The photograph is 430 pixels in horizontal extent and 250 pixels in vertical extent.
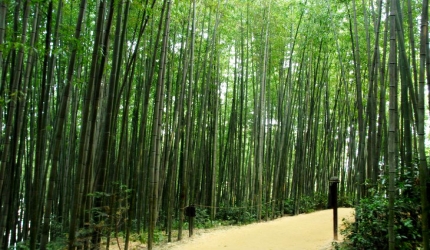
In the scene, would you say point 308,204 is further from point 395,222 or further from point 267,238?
point 395,222

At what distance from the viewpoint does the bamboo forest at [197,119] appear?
414 cm

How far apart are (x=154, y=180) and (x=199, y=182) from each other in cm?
334

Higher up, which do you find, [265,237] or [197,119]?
[197,119]

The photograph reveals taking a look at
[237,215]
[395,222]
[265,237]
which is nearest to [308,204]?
[237,215]

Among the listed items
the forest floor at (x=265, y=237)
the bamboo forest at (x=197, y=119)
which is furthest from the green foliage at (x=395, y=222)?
the forest floor at (x=265, y=237)

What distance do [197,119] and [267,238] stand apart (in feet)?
10.4

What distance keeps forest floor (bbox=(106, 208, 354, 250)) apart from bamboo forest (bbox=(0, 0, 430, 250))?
0.37 meters

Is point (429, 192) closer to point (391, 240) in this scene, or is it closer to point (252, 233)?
point (391, 240)

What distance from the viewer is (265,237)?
5.91 meters

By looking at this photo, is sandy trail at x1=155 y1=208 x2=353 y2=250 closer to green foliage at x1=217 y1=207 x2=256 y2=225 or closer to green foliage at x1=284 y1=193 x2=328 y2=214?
green foliage at x1=217 y1=207 x2=256 y2=225

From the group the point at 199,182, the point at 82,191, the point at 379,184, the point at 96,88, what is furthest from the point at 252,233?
the point at 96,88

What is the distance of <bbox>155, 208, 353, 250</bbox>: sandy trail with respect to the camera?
Answer: 5298 mm

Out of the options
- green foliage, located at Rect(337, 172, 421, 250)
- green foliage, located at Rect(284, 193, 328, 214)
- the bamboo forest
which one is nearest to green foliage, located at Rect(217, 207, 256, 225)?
the bamboo forest

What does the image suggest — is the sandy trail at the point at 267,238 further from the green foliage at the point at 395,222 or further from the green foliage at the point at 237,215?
the green foliage at the point at 395,222
